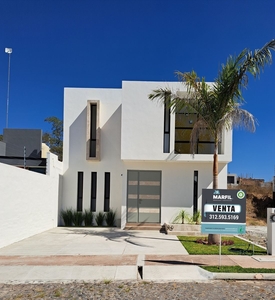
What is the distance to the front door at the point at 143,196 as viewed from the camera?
1311 centimetres

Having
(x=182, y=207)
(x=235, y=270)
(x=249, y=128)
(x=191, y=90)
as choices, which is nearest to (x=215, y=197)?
(x=235, y=270)

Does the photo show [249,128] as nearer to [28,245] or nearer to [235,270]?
[235,270]

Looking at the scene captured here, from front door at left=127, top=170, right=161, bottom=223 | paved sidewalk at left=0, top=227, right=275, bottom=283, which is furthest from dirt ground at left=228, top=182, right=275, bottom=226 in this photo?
paved sidewalk at left=0, top=227, right=275, bottom=283

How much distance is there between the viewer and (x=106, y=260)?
731 centimetres

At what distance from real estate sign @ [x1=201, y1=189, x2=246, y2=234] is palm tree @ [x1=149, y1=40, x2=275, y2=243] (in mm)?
2203

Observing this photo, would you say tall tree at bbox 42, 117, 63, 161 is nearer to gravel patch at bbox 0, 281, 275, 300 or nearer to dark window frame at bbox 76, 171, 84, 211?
dark window frame at bbox 76, 171, 84, 211

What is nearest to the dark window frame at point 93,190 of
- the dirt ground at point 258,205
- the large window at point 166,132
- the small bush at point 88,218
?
the small bush at point 88,218

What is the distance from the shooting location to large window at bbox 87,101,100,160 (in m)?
14.4

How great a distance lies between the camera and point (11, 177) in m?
9.30

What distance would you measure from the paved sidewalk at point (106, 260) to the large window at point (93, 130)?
5192 millimetres

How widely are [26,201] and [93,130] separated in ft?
18.6

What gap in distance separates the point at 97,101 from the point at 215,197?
9.22m

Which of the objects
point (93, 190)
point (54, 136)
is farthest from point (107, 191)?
point (54, 136)

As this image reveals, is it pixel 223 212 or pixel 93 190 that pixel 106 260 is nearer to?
pixel 223 212
